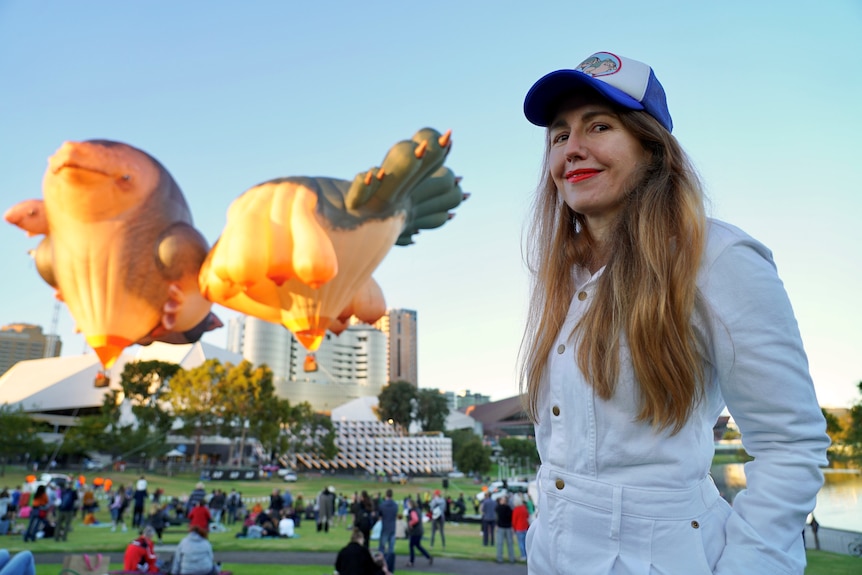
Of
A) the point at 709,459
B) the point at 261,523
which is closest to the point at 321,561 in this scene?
the point at 261,523

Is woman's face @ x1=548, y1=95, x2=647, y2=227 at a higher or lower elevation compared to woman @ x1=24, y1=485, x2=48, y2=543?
higher

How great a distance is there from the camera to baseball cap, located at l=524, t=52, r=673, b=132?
1.13 m

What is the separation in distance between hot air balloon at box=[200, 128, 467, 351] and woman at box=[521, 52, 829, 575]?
598cm

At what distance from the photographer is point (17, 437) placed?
108 ft

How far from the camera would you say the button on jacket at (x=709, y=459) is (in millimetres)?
891

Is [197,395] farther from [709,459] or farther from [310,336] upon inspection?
[709,459]

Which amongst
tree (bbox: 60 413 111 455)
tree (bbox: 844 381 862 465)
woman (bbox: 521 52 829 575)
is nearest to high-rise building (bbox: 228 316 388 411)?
tree (bbox: 60 413 111 455)

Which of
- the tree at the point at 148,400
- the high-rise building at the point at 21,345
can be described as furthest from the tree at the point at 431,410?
the high-rise building at the point at 21,345

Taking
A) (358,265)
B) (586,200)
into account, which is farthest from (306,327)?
(586,200)

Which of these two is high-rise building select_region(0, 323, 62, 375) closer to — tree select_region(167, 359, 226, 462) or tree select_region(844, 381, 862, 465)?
tree select_region(167, 359, 226, 462)

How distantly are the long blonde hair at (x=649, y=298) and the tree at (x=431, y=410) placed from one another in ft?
168

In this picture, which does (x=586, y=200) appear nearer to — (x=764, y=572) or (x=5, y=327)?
(x=764, y=572)

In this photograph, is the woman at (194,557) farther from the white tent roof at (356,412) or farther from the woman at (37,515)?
the white tent roof at (356,412)

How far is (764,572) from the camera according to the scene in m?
0.85
